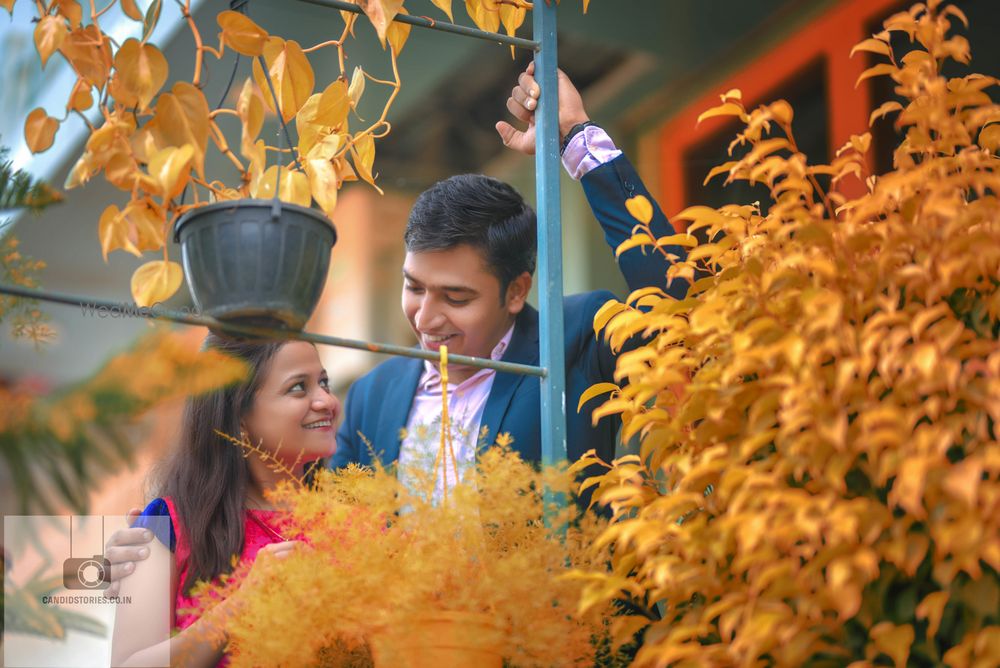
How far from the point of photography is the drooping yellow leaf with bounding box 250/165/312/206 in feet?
5.93

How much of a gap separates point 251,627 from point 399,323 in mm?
4117

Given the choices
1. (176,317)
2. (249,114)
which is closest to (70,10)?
(249,114)

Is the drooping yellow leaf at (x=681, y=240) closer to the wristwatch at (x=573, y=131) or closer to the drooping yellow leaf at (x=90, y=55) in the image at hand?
the wristwatch at (x=573, y=131)

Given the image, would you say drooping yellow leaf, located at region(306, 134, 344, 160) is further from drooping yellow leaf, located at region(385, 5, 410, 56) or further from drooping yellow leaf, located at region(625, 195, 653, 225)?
drooping yellow leaf, located at region(625, 195, 653, 225)

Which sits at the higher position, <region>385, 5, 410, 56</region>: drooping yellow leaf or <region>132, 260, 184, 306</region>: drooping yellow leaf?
<region>385, 5, 410, 56</region>: drooping yellow leaf

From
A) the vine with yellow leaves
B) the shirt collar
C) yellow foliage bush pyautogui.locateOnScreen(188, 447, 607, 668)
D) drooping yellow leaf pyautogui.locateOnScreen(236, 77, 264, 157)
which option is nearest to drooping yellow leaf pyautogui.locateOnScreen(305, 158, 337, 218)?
the vine with yellow leaves

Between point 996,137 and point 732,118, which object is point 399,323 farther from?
point 996,137

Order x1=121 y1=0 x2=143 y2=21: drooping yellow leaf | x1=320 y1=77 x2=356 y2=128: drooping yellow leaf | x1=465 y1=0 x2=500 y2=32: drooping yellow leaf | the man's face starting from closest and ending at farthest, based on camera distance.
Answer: x1=121 y1=0 x2=143 y2=21: drooping yellow leaf < x1=320 y1=77 x2=356 y2=128: drooping yellow leaf < x1=465 y1=0 x2=500 y2=32: drooping yellow leaf < the man's face

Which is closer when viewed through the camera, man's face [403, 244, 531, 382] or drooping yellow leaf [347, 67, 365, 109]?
drooping yellow leaf [347, 67, 365, 109]

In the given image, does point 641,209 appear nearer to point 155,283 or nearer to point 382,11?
point 382,11

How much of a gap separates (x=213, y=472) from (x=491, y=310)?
702mm

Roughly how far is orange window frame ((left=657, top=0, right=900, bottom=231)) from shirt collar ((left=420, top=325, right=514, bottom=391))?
117cm

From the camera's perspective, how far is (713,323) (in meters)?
1.59

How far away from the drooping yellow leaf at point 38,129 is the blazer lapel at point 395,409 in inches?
40.0
